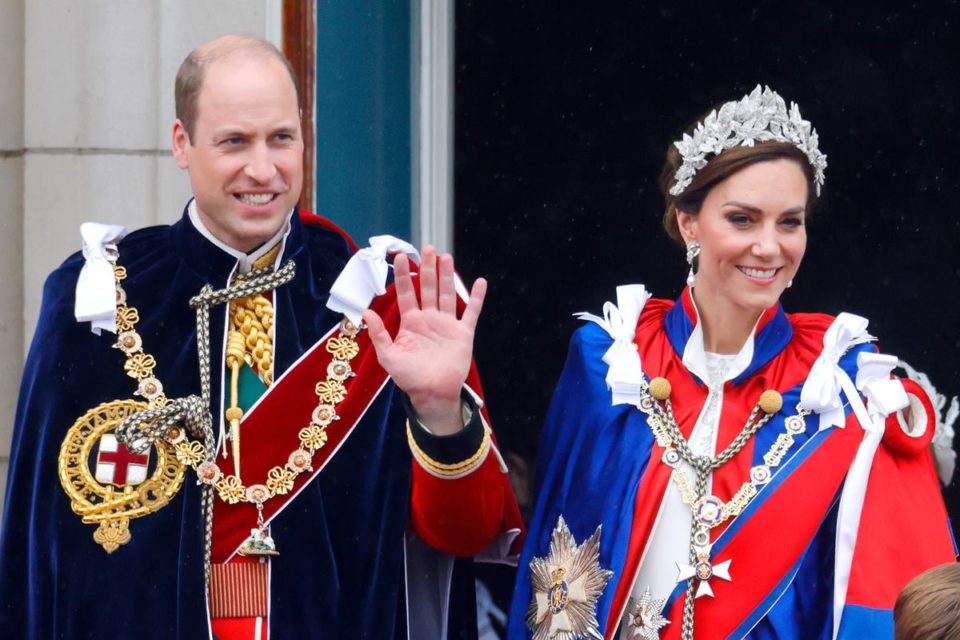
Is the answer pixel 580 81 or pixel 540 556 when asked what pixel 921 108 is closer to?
pixel 580 81

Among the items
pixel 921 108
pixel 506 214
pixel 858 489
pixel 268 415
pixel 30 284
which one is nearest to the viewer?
pixel 858 489

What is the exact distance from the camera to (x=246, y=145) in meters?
4.18

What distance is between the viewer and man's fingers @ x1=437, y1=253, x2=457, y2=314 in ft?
13.4

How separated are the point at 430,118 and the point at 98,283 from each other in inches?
82.0

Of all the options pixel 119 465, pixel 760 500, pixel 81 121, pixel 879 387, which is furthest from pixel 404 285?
pixel 81 121

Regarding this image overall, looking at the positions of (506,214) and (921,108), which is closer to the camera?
(921,108)

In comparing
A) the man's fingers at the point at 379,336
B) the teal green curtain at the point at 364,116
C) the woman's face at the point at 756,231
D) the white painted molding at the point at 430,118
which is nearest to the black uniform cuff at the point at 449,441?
the man's fingers at the point at 379,336

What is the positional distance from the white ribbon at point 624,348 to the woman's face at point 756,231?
0.79 feet

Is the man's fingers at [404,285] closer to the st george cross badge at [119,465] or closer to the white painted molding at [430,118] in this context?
the st george cross badge at [119,465]

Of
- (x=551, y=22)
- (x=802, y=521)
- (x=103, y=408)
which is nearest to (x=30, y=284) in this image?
(x=103, y=408)

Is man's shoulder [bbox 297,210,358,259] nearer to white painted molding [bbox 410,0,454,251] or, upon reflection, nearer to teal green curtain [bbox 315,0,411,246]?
teal green curtain [bbox 315,0,411,246]

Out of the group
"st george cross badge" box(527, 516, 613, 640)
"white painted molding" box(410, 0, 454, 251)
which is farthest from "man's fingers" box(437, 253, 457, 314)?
"white painted molding" box(410, 0, 454, 251)

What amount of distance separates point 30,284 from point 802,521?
8.96 feet

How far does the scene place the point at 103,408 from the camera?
13.8ft
